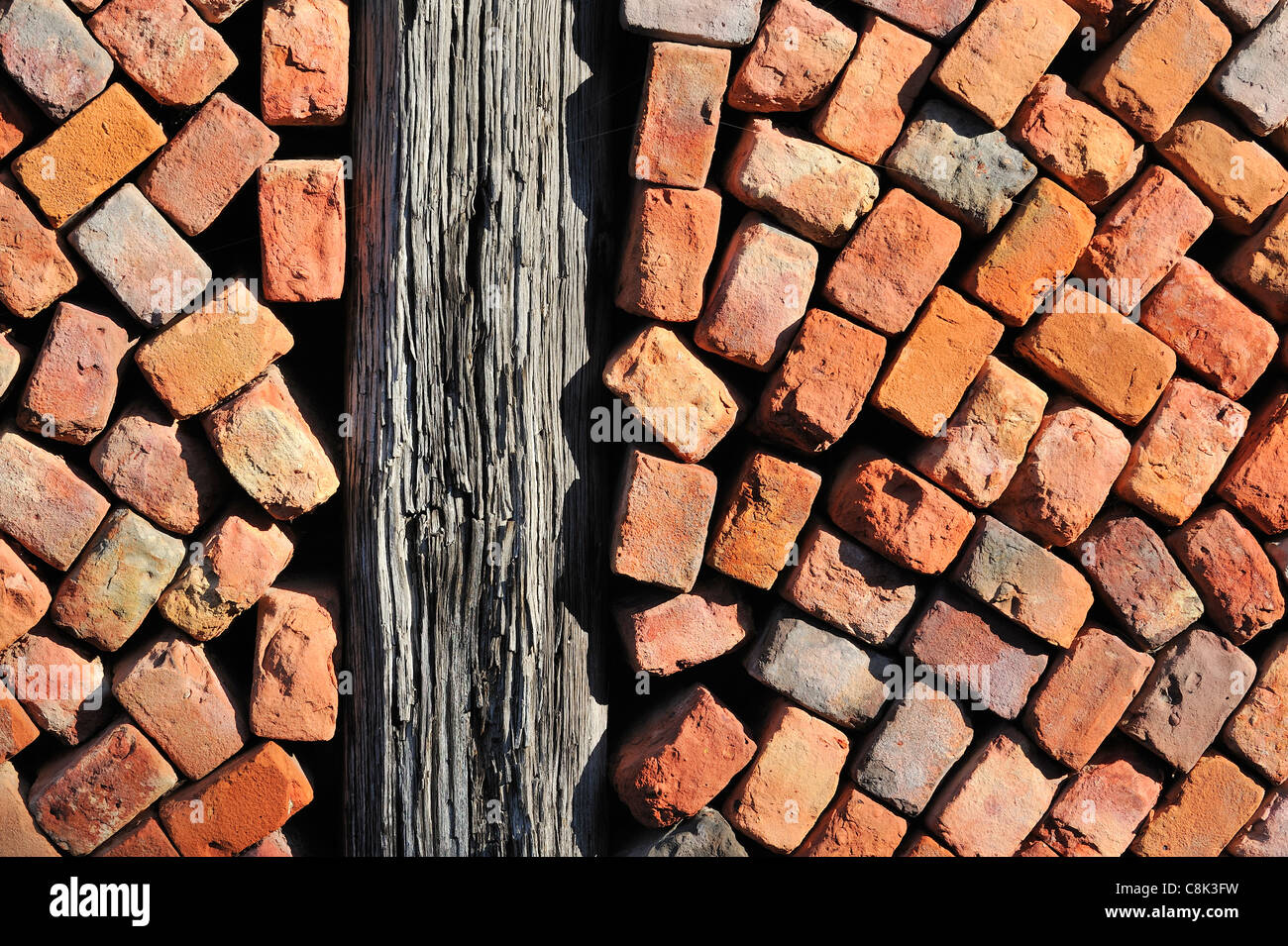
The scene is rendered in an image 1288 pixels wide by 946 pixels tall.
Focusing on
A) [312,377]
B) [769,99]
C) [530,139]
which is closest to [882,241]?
[769,99]

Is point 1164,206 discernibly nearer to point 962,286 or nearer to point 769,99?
point 962,286

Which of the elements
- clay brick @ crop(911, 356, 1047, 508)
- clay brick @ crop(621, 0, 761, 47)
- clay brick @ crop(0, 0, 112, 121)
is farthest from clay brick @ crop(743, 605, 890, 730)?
clay brick @ crop(0, 0, 112, 121)

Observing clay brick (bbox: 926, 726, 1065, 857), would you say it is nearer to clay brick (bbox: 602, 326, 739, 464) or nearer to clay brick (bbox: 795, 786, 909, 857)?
clay brick (bbox: 795, 786, 909, 857)

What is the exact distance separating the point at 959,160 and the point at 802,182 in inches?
11.9

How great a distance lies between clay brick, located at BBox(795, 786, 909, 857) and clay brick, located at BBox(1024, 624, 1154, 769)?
0.34m

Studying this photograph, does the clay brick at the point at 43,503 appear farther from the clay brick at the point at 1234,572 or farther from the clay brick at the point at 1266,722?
the clay brick at the point at 1266,722

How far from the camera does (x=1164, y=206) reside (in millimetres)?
1621

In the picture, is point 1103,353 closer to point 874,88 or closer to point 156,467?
point 874,88

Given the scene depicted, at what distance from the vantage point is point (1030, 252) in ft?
5.26

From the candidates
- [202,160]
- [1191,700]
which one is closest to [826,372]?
[1191,700]

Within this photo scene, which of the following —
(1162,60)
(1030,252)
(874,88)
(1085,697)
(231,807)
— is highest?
(1162,60)

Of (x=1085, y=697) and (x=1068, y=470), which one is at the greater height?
(x=1068, y=470)

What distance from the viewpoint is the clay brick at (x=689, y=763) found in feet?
5.34

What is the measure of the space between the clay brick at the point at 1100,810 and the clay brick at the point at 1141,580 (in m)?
0.28
